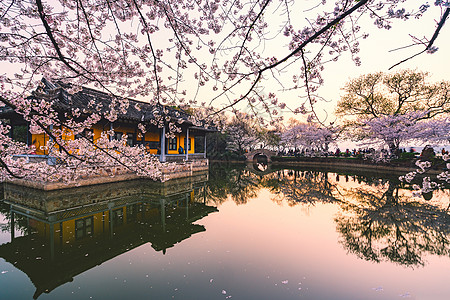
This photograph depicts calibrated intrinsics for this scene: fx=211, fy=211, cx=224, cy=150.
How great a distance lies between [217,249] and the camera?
5559 mm

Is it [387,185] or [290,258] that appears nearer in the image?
[290,258]

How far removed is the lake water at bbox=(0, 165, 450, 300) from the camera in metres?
3.92

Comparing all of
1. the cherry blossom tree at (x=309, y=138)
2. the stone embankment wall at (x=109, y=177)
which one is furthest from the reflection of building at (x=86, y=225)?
the cherry blossom tree at (x=309, y=138)

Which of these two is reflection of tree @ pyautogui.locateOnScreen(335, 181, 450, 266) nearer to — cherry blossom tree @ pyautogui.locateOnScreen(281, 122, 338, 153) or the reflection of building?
the reflection of building

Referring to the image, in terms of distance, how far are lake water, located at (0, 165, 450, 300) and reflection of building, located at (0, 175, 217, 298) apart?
1.4 inches

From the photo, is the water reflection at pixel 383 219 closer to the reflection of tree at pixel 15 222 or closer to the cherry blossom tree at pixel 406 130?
the reflection of tree at pixel 15 222

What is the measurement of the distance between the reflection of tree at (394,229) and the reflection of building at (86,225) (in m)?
4.98

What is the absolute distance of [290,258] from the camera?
5109 millimetres

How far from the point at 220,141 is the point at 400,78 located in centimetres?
2455

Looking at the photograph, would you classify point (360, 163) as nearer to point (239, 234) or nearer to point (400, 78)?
point (400, 78)

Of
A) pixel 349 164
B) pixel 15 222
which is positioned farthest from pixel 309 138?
pixel 15 222

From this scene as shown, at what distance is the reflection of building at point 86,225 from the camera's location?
460cm

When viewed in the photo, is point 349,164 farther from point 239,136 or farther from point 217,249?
point 217,249

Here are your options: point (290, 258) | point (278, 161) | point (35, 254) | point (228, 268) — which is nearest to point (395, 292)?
point (290, 258)
